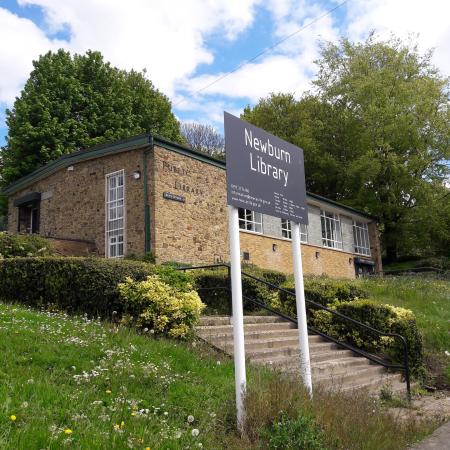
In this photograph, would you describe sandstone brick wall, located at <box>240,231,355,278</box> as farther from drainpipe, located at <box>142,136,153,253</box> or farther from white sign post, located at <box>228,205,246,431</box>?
white sign post, located at <box>228,205,246,431</box>

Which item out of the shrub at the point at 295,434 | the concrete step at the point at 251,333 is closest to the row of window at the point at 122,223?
the concrete step at the point at 251,333

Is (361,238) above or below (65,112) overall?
below

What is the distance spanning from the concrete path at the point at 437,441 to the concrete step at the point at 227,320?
14.3 feet

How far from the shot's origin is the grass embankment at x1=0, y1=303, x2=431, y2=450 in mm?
4031

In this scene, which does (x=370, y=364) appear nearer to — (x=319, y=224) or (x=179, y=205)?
(x=179, y=205)

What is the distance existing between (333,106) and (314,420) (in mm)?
36077

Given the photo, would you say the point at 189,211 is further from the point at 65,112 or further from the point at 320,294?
the point at 65,112

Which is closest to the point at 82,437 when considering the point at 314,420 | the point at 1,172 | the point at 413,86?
the point at 314,420

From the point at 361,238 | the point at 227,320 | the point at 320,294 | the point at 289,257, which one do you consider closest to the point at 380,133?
the point at 361,238

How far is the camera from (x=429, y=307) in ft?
51.4

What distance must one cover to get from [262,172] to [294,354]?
4.23m

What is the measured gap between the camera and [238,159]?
18.9ft

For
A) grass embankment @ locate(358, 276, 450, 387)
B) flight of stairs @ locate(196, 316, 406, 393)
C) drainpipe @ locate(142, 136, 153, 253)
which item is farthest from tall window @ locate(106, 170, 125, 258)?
grass embankment @ locate(358, 276, 450, 387)

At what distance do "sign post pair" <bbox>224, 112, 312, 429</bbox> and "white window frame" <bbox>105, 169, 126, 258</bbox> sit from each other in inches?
456
